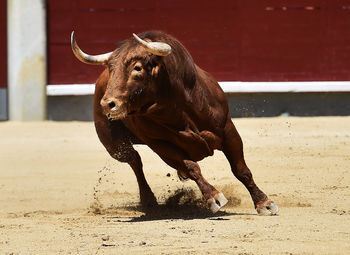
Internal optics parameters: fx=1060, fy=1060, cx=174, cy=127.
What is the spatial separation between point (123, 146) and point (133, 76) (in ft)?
3.74

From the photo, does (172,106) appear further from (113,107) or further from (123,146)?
(123,146)

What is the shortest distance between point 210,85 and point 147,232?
1.32 meters

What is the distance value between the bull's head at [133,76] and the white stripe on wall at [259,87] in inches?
198

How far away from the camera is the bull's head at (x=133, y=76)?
5621mm

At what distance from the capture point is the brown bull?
5707mm

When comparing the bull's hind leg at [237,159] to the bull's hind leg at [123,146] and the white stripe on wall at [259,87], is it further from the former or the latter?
the white stripe on wall at [259,87]

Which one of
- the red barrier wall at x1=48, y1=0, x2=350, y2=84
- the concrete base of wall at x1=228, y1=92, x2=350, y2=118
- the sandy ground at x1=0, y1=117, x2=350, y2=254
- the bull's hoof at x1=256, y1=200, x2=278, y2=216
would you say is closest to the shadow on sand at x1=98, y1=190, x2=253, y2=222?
the sandy ground at x1=0, y1=117, x2=350, y2=254

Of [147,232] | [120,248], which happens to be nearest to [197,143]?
[147,232]

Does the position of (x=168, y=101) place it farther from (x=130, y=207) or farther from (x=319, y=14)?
(x=319, y=14)

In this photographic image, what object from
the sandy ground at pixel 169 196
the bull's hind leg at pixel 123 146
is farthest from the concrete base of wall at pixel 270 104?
the bull's hind leg at pixel 123 146

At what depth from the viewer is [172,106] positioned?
5.91m

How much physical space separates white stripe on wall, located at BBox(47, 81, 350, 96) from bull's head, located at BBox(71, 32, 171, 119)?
16.5ft

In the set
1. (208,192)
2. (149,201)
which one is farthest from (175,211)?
(208,192)

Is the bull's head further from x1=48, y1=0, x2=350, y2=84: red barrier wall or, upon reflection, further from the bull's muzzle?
x1=48, y1=0, x2=350, y2=84: red barrier wall
